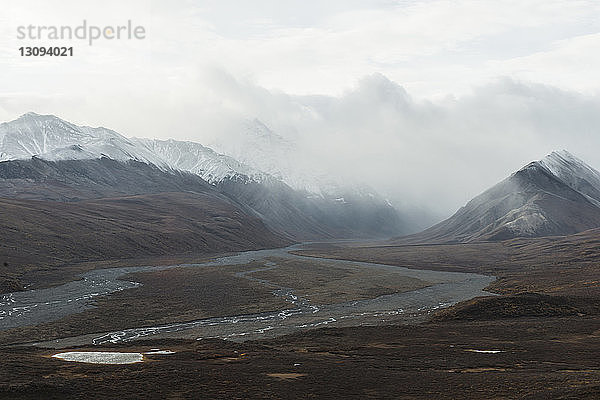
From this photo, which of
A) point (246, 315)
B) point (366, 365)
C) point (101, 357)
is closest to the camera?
point (366, 365)

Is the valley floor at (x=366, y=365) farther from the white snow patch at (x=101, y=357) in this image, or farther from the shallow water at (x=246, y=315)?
the shallow water at (x=246, y=315)

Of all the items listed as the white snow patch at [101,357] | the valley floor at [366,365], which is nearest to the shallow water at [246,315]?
the valley floor at [366,365]

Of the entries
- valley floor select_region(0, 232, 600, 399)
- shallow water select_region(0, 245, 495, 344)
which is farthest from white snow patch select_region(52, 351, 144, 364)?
shallow water select_region(0, 245, 495, 344)

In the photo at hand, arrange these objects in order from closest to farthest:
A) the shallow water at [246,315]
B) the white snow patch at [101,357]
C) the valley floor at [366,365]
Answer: the valley floor at [366,365]
the white snow patch at [101,357]
the shallow water at [246,315]

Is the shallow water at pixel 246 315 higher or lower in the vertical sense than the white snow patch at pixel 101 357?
lower

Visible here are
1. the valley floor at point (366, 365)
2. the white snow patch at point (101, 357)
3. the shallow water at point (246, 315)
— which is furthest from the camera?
the shallow water at point (246, 315)

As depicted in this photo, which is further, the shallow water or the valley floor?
the shallow water

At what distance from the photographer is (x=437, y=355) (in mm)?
52625

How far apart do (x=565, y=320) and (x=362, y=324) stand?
28.7 m

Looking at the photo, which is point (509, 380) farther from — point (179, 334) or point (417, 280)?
point (417, 280)

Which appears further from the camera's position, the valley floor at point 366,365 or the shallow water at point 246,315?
Result: the shallow water at point 246,315

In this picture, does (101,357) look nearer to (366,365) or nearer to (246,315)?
(366,365)

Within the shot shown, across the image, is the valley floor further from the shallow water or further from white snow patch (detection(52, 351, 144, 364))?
the shallow water

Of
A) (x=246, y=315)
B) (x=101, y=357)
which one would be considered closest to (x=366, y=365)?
(x=101, y=357)
